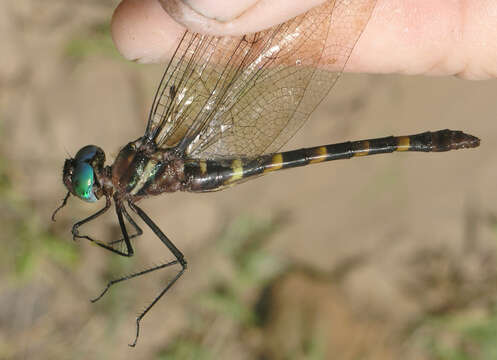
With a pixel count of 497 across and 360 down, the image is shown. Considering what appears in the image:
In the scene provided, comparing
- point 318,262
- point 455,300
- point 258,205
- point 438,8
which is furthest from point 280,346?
point 438,8

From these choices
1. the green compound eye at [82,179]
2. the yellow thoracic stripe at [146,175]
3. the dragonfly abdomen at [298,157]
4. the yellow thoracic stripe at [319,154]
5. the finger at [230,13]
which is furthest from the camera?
the yellow thoracic stripe at [319,154]

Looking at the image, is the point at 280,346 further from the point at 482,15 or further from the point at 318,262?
the point at 482,15

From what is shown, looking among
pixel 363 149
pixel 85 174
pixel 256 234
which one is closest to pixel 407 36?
Answer: pixel 363 149

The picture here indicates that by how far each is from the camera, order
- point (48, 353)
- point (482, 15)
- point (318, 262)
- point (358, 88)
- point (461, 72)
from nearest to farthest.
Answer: point (482, 15), point (461, 72), point (48, 353), point (358, 88), point (318, 262)

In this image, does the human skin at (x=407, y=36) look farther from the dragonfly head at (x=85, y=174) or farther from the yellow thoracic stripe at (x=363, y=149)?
the dragonfly head at (x=85, y=174)

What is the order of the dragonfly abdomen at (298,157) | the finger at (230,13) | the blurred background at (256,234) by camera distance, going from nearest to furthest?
the finger at (230,13) → the dragonfly abdomen at (298,157) → the blurred background at (256,234)

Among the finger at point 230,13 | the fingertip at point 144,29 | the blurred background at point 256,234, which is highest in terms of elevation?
the fingertip at point 144,29

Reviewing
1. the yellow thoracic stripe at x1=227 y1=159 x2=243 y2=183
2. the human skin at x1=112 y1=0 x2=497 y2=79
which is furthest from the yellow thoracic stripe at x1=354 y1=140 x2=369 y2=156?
the yellow thoracic stripe at x1=227 y1=159 x2=243 y2=183

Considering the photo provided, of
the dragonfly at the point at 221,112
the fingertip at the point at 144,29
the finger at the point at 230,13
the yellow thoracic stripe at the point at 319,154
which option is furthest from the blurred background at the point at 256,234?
the finger at the point at 230,13

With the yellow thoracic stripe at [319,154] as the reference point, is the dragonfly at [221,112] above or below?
above
